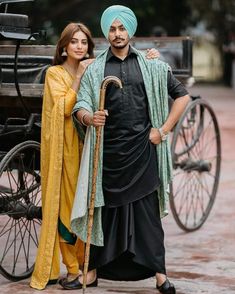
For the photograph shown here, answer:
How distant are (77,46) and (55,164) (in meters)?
0.77

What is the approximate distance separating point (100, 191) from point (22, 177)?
0.82 metres

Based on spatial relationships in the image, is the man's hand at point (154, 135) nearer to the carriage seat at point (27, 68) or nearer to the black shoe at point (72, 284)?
the black shoe at point (72, 284)

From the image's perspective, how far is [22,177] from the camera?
6141 millimetres

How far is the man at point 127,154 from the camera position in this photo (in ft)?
18.1

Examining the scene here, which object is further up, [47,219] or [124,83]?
[124,83]

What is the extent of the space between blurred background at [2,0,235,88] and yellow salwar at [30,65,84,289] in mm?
20897

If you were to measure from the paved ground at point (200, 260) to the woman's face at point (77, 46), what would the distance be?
150cm

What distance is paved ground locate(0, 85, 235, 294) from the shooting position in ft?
19.2

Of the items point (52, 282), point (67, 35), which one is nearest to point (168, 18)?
point (67, 35)

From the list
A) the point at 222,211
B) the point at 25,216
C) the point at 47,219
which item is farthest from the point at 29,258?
the point at 222,211

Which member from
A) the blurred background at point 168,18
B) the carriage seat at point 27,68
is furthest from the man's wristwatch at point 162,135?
A: the blurred background at point 168,18

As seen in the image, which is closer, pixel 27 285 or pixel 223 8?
pixel 27 285

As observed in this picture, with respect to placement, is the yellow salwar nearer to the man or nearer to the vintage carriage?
the man

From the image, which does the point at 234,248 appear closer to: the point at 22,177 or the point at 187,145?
the point at 187,145
